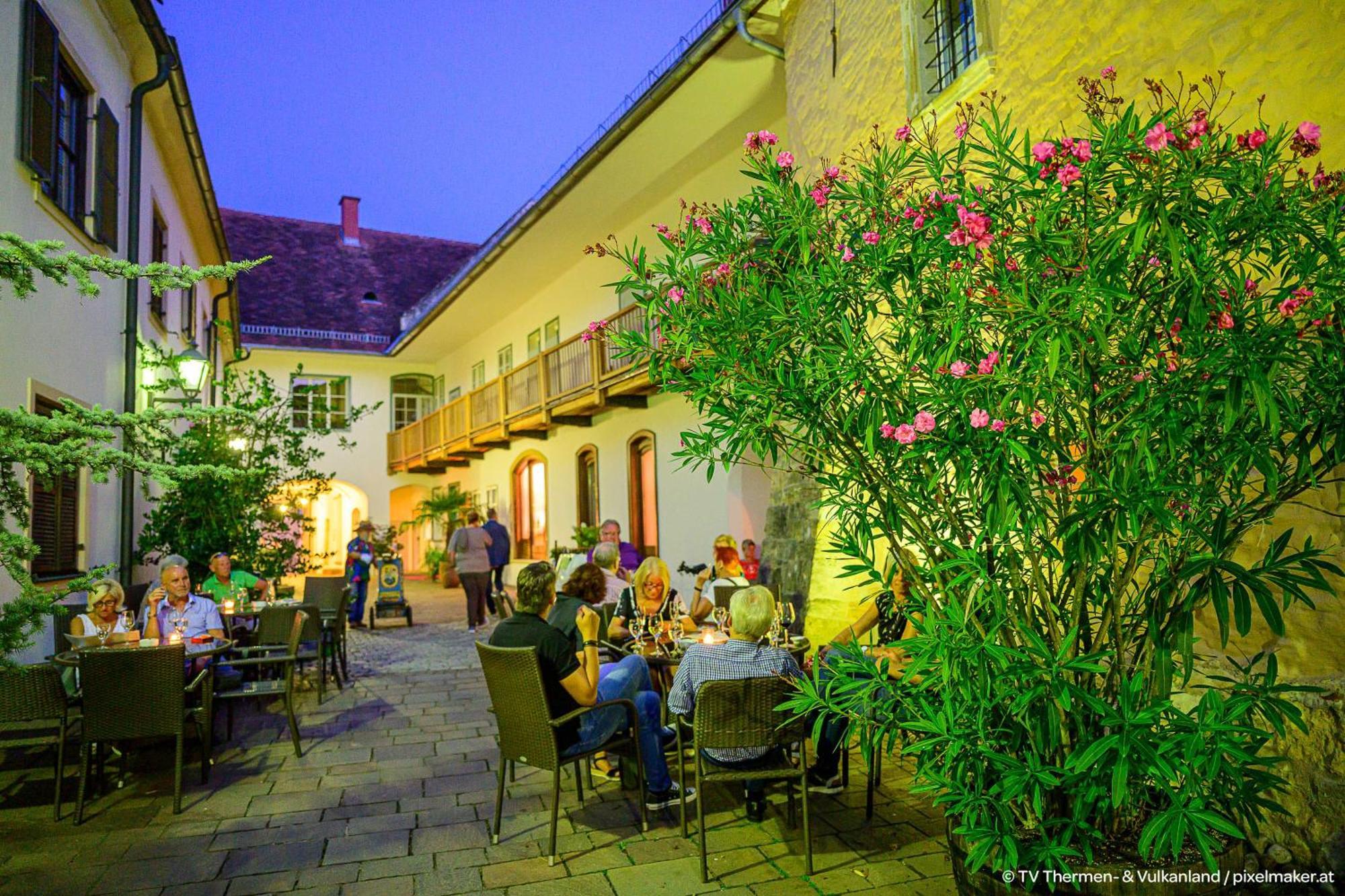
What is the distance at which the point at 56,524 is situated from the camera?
6852mm

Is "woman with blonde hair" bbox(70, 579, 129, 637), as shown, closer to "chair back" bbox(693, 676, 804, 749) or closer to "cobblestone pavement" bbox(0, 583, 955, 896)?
"cobblestone pavement" bbox(0, 583, 955, 896)

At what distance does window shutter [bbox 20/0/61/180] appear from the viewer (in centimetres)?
606

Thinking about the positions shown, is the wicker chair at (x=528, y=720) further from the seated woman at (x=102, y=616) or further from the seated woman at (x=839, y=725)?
the seated woman at (x=102, y=616)

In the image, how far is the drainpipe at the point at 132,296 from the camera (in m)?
8.62

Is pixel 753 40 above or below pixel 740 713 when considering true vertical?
above

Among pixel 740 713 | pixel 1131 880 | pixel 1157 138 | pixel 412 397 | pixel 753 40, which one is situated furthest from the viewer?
pixel 412 397

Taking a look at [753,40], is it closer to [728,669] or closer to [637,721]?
[728,669]

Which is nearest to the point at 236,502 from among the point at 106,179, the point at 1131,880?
the point at 106,179

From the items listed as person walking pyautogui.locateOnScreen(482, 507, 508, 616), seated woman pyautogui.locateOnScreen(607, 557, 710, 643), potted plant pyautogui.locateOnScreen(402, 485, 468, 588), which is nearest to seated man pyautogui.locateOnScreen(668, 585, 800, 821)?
seated woman pyautogui.locateOnScreen(607, 557, 710, 643)

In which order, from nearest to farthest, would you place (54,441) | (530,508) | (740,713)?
(54,441), (740,713), (530,508)

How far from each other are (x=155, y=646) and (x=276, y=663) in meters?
0.98

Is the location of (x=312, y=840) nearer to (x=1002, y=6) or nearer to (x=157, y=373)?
(x=1002, y=6)

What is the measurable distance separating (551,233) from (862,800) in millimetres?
12105

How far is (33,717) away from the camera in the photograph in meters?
4.46
